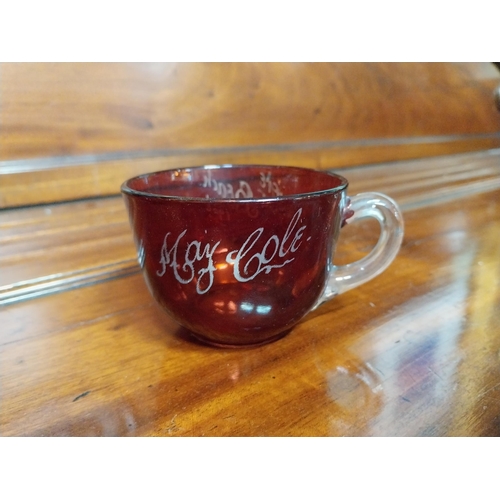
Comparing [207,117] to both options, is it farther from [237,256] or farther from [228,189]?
[237,256]

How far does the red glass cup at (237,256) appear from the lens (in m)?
0.23

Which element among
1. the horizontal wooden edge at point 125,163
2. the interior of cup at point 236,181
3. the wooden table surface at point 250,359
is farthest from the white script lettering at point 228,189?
the horizontal wooden edge at point 125,163

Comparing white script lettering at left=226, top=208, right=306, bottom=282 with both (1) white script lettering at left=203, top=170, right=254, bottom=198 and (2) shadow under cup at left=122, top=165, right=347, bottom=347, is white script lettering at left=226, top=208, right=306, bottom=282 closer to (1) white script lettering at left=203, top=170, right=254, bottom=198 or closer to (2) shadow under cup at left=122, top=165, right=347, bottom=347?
(2) shadow under cup at left=122, top=165, right=347, bottom=347

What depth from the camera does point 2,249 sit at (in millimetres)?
444

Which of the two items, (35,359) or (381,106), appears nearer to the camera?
(35,359)

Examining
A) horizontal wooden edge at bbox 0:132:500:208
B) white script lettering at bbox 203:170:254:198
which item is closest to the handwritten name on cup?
white script lettering at bbox 203:170:254:198

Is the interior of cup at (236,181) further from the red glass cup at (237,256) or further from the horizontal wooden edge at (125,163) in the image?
the horizontal wooden edge at (125,163)

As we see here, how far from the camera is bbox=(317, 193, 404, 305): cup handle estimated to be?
0.30 meters

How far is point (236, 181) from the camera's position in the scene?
354 millimetres

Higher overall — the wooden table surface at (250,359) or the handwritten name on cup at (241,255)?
the handwritten name on cup at (241,255)

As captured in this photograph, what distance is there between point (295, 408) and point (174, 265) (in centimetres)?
10

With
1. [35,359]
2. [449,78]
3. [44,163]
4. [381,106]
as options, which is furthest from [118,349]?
[449,78]

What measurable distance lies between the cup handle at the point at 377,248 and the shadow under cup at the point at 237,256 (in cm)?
3
